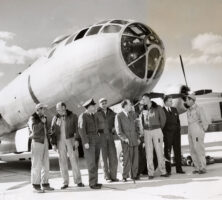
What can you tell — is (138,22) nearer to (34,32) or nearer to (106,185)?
(34,32)

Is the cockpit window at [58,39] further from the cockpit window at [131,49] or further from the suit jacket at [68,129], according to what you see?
the suit jacket at [68,129]

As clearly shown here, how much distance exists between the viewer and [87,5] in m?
8.98

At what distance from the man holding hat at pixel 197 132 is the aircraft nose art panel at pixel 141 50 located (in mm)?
1476

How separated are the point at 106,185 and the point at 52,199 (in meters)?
1.39

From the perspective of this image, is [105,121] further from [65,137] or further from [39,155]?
[39,155]

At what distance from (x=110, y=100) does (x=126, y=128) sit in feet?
6.13

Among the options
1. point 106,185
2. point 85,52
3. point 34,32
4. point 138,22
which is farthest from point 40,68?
point 106,185

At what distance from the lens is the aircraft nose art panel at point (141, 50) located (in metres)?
8.63

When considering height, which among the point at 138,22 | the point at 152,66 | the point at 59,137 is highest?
the point at 138,22

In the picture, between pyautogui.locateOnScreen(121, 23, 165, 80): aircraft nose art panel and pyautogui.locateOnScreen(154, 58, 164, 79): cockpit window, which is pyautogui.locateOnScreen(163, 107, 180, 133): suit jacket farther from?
pyautogui.locateOnScreen(154, 58, 164, 79): cockpit window

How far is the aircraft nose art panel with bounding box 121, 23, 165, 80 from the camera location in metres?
8.63

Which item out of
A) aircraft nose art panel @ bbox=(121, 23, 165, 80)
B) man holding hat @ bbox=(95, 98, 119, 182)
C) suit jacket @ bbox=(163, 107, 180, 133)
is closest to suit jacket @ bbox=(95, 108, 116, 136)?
man holding hat @ bbox=(95, 98, 119, 182)

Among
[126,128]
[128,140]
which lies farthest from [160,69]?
[128,140]

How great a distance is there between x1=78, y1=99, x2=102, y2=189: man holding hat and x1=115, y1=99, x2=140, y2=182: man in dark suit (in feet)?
2.00
